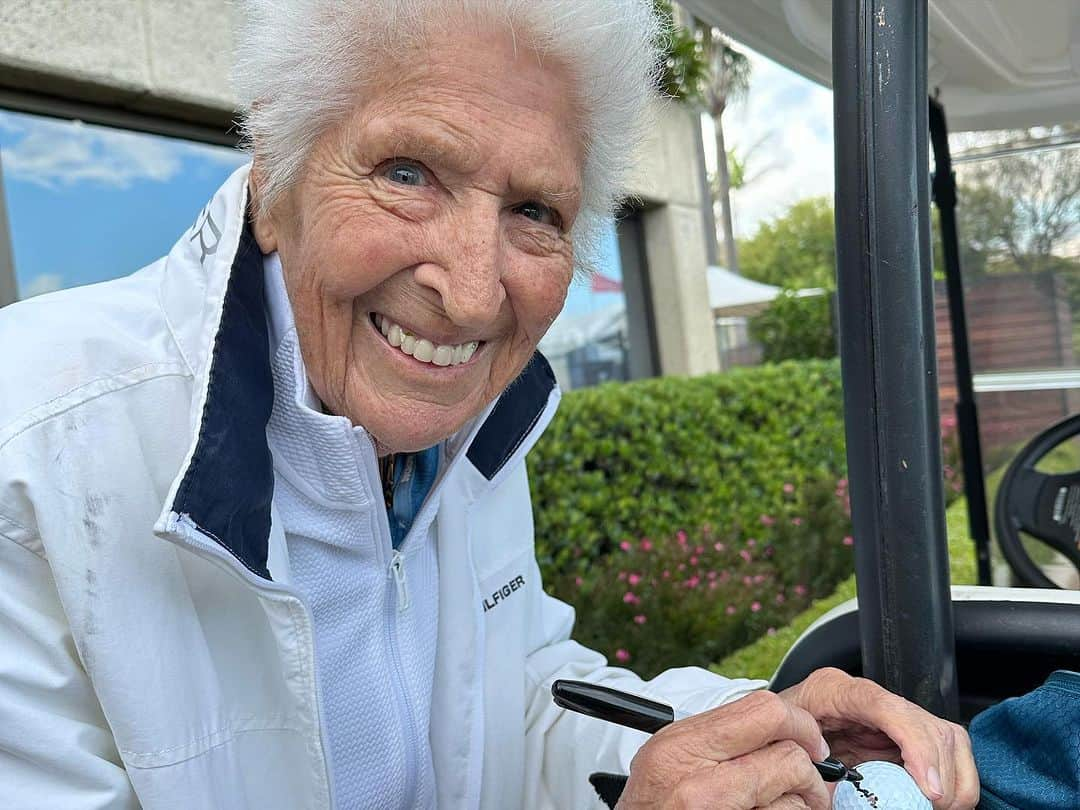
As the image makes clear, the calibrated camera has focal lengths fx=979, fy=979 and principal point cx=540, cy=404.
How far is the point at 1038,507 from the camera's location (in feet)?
9.48

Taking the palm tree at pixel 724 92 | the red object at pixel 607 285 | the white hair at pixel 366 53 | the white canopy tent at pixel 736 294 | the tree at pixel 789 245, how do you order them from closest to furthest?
the white hair at pixel 366 53
the red object at pixel 607 285
the white canopy tent at pixel 736 294
the palm tree at pixel 724 92
the tree at pixel 789 245

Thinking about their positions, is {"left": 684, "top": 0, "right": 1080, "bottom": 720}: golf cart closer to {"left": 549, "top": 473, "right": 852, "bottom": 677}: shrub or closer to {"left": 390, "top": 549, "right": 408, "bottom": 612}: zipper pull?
{"left": 390, "top": 549, "right": 408, "bottom": 612}: zipper pull

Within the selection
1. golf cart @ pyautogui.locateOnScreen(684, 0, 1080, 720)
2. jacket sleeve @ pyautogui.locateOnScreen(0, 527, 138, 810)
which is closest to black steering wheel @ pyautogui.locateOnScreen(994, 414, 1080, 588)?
golf cart @ pyautogui.locateOnScreen(684, 0, 1080, 720)

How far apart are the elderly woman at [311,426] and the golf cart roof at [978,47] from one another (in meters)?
0.49

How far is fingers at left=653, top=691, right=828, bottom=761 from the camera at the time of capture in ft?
3.46

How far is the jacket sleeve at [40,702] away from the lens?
103cm

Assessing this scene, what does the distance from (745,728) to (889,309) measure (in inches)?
18.7

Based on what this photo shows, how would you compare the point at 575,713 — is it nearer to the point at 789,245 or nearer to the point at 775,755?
the point at 775,755

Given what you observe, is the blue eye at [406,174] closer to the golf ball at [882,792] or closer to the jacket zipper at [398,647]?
the jacket zipper at [398,647]

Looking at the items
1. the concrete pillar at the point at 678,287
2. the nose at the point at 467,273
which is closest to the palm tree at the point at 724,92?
the concrete pillar at the point at 678,287

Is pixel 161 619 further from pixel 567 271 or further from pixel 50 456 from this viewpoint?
pixel 567 271

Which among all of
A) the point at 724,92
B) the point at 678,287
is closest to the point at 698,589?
the point at 678,287

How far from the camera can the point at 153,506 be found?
1144 mm

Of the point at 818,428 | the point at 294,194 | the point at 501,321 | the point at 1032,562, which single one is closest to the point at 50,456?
the point at 294,194
